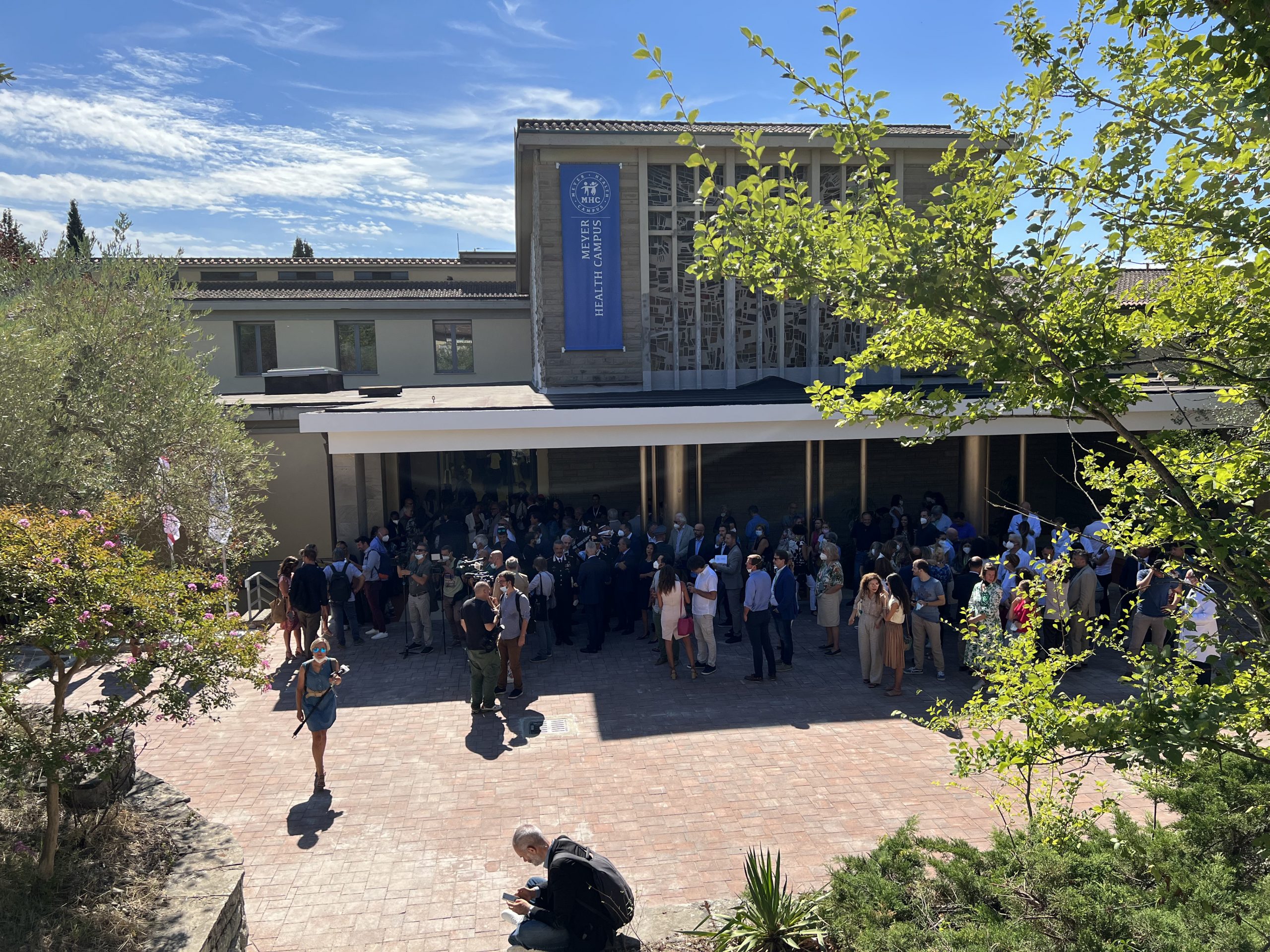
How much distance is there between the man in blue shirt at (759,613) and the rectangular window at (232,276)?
33640 mm

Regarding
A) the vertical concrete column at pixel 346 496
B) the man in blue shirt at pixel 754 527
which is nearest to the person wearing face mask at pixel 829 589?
the man in blue shirt at pixel 754 527

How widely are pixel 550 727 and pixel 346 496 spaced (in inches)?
335

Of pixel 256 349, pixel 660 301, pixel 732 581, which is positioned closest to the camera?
pixel 732 581

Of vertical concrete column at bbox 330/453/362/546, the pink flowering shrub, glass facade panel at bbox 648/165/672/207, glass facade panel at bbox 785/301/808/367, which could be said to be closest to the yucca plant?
the pink flowering shrub

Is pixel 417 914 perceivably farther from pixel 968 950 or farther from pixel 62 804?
pixel 968 950

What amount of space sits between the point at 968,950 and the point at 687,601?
606cm

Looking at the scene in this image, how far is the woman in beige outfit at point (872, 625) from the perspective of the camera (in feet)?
31.8

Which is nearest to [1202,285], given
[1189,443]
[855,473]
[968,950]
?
[1189,443]

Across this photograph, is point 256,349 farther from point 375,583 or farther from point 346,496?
point 375,583

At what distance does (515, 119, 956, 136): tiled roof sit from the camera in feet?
53.1

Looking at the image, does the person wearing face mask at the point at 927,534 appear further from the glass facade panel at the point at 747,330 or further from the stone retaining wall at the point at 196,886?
the stone retaining wall at the point at 196,886

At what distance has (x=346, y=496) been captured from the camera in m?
15.8

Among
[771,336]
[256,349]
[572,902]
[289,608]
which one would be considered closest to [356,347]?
[256,349]

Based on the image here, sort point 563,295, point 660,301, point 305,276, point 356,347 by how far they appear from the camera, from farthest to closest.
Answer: point 305,276, point 356,347, point 660,301, point 563,295
